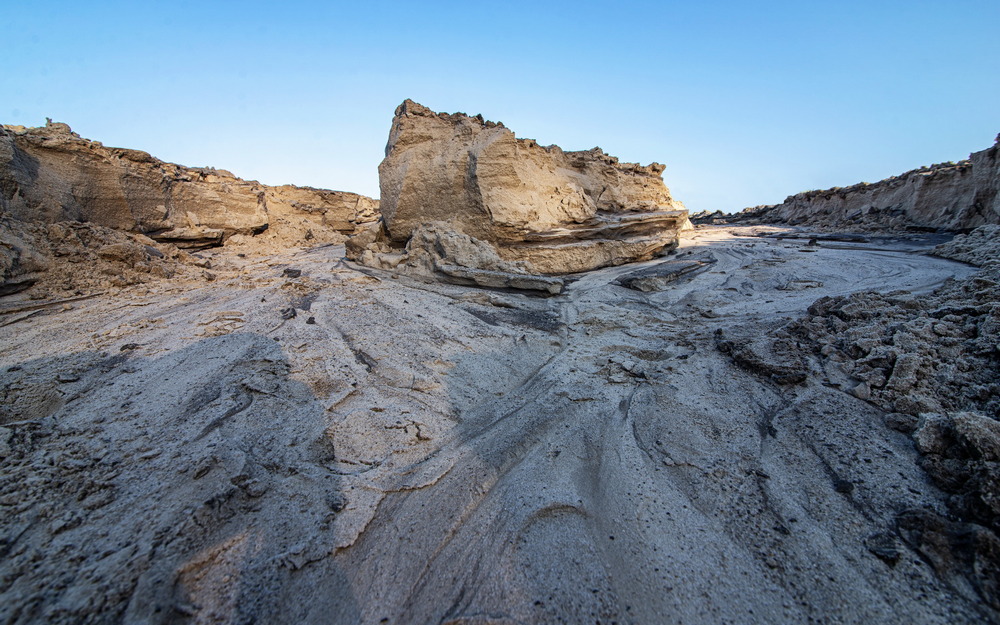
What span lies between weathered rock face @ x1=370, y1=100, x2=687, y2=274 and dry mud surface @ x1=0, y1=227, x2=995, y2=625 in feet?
11.6

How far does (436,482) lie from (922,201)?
15.3m

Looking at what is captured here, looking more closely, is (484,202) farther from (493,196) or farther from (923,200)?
(923,200)

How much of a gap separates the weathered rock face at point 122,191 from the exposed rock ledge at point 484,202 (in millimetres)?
4447

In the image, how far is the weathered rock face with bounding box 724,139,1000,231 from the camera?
8641 millimetres

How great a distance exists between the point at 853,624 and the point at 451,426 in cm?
210

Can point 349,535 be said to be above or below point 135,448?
below

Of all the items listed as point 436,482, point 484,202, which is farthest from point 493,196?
point 436,482

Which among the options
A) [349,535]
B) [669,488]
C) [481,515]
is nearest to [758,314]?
[669,488]

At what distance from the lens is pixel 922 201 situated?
407 inches

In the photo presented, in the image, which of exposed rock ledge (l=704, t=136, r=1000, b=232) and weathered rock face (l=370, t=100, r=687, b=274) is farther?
exposed rock ledge (l=704, t=136, r=1000, b=232)

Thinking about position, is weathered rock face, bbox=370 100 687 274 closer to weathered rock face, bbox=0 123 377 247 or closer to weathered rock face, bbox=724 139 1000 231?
weathered rock face, bbox=0 123 377 247

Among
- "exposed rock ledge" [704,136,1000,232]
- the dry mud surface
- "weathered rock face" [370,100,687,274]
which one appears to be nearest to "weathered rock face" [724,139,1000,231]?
"exposed rock ledge" [704,136,1000,232]

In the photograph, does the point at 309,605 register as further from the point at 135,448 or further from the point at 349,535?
the point at 135,448

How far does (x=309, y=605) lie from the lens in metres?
1.44
